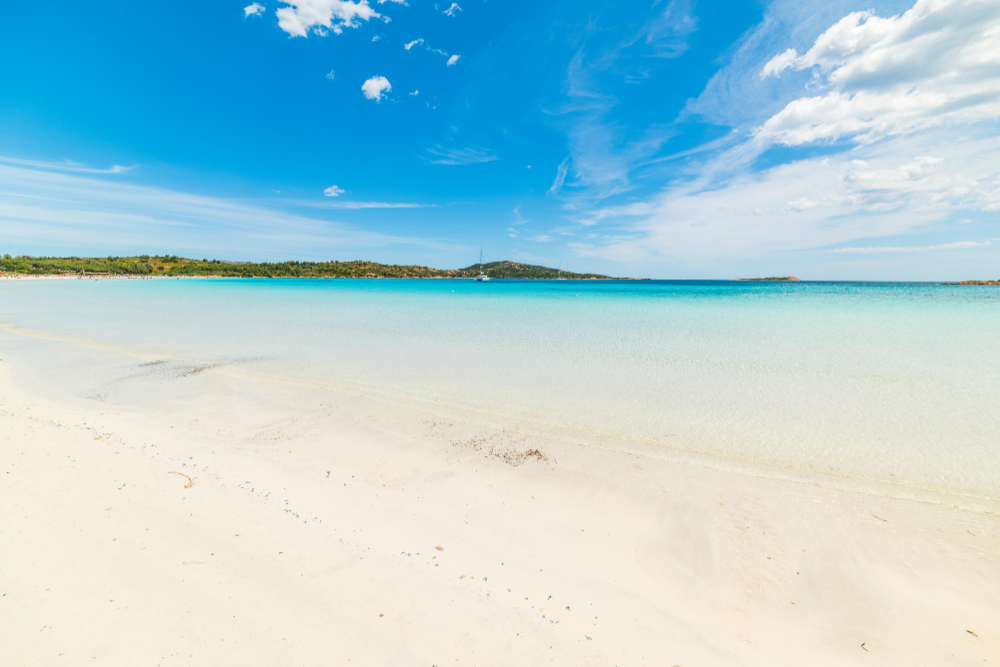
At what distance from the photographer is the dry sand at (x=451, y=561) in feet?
9.22

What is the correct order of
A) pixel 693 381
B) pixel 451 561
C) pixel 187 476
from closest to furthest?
pixel 451 561, pixel 187 476, pixel 693 381

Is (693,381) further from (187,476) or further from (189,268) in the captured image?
(189,268)

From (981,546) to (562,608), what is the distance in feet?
17.5

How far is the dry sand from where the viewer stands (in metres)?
2.81

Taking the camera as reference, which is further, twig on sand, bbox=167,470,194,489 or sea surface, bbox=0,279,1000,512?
sea surface, bbox=0,279,1000,512

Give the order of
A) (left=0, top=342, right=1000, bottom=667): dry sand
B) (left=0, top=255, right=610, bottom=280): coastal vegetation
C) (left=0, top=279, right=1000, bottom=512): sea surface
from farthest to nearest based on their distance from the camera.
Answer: (left=0, top=255, right=610, bottom=280): coastal vegetation → (left=0, top=279, right=1000, bottom=512): sea surface → (left=0, top=342, right=1000, bottom=667): dry sand

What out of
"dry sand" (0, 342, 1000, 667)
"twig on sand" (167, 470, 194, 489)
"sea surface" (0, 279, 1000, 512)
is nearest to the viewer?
"dry sand" (0, 342, 1000, 667)

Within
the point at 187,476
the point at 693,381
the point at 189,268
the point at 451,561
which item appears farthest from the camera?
the point at 189,268

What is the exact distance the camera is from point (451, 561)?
368cm

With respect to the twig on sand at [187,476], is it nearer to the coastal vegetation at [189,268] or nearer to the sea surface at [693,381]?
the sea surface at [693,381]

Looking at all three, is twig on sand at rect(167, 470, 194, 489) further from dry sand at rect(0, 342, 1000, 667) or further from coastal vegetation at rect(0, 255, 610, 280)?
coastal vegetation at rect(0, 255, 610, 280)

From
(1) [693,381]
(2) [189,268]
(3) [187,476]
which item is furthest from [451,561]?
(2) [189,268]

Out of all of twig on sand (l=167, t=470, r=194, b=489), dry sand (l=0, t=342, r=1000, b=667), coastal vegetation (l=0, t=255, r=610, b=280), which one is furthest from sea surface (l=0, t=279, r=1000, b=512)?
coastal vegetation (l=0, t=255, r=610, b=280)

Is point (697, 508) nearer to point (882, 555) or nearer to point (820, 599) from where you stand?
point (820, 599)
